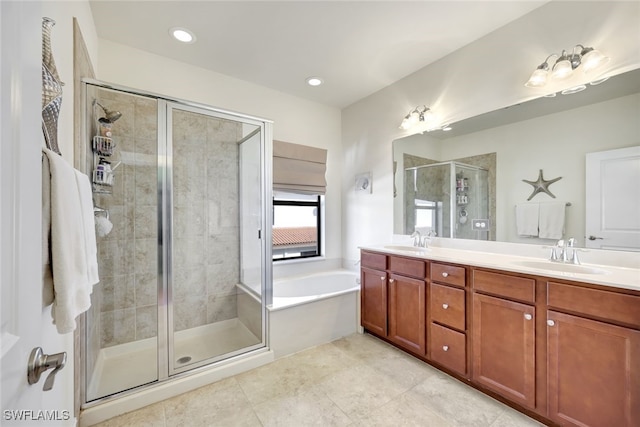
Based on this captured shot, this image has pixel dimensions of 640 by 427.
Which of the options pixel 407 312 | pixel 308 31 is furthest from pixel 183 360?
pixel 308 31

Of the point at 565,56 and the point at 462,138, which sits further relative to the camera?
the point at 462,138

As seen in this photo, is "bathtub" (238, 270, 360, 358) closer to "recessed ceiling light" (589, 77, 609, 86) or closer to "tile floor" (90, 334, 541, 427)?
"tile floor" (90, 334, 541, 427)

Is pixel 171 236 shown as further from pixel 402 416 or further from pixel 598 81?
pixel 598 81

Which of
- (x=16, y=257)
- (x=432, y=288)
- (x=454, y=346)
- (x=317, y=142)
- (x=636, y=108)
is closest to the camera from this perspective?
(x=16, y=257)

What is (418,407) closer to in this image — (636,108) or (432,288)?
(432,288)

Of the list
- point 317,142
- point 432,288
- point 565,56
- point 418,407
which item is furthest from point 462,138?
point 418,407

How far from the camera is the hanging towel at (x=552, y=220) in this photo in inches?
70.9

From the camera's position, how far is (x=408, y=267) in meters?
2.20

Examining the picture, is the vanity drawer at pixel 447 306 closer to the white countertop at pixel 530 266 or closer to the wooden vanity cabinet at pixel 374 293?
the white countertop at pixel 530 266

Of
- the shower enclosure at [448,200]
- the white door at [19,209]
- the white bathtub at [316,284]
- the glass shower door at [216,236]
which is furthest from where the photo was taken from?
the white bathtub at [316,284]

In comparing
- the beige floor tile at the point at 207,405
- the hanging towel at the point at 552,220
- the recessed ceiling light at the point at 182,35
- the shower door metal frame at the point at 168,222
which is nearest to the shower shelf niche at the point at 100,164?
the shower door metal frame at the point at 168,222

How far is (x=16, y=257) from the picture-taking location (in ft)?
1.61

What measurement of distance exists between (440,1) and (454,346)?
94.1 inches

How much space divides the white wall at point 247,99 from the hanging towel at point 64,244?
1836mm
